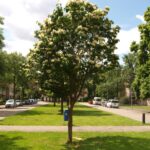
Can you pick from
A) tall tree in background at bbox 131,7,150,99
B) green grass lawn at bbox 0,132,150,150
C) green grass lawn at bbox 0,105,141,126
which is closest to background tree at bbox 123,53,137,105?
tall tree in background at bbox 131,7,150,99

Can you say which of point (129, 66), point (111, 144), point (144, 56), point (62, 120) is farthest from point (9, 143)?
point (129, 66)

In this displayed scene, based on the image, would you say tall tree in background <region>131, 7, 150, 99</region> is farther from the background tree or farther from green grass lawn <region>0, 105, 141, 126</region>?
the background tree

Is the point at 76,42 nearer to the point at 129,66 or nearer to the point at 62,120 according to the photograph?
the point at 62,120

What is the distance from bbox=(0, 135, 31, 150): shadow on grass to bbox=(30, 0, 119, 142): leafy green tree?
137 inches

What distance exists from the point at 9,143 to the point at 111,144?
4.62 m

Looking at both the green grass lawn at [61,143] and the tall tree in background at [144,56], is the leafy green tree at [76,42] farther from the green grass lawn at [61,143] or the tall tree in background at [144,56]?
the tall tree in background at [144,56]

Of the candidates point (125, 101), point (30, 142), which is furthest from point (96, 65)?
point (125, 101)

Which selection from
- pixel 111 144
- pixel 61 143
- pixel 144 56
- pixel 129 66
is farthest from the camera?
pixel 129 66

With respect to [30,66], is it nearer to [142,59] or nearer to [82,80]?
[82,80]

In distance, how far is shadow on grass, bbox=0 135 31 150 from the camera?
18092 mm

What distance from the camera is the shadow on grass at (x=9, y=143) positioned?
18.1 metres

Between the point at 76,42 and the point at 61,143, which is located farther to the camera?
the point at 61,143

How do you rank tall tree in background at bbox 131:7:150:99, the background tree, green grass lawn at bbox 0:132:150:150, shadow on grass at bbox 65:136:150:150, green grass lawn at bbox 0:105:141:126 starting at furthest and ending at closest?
the background tree < tall tree in background at bbox 131:7:150:99 < green grass lawn at bbox 0:105:141:126 < green grass lawn at bbox 0:132:150:150 < shadow on grass at bbox 65:136:150:150

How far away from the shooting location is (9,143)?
19594mm
